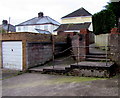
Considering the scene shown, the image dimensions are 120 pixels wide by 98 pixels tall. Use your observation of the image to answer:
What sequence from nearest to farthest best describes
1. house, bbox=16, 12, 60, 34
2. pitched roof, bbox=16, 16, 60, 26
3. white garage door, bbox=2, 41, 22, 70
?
1. white garage door, bbox=2, 41, 22, 70
2. house, bbox=16, 12, 60, 34
3. pitched roof, bbox=16, 16, 60, 26

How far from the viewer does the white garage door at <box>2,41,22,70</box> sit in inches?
356

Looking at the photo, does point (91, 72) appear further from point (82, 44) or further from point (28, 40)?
point (28, 40)

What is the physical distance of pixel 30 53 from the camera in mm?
8891

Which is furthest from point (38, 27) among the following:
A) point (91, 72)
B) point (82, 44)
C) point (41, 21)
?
point (91, 72)

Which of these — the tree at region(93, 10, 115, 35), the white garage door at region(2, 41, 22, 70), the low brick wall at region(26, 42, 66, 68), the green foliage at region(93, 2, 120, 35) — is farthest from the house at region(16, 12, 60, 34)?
the white garage door at region(2, 41, 22, 70)

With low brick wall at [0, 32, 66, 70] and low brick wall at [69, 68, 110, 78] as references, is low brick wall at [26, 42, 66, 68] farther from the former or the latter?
low brick wall at [69, 68, 110, 78]

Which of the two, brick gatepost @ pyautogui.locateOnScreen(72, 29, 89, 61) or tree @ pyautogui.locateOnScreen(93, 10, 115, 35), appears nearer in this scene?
brick gatepost @ pyautogui.locateOnScreen(72, 29, 89, 61)

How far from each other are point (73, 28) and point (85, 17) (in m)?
7.37

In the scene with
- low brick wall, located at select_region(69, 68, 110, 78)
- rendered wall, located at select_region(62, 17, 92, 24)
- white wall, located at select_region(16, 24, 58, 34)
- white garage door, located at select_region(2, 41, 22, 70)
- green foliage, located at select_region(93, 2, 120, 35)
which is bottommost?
low brick wall, located at select_region(69, 68, 110, 78)

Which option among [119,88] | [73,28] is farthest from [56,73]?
[73,28]

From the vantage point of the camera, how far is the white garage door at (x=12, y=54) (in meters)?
9.05

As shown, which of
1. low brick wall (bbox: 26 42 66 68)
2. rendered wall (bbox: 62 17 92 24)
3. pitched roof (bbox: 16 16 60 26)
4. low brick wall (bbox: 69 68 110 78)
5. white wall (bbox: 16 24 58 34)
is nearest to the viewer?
low brick wall (bbox: 69 68 110 78)

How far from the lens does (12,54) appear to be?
9.45 m

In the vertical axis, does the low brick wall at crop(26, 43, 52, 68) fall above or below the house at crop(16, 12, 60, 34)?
below
